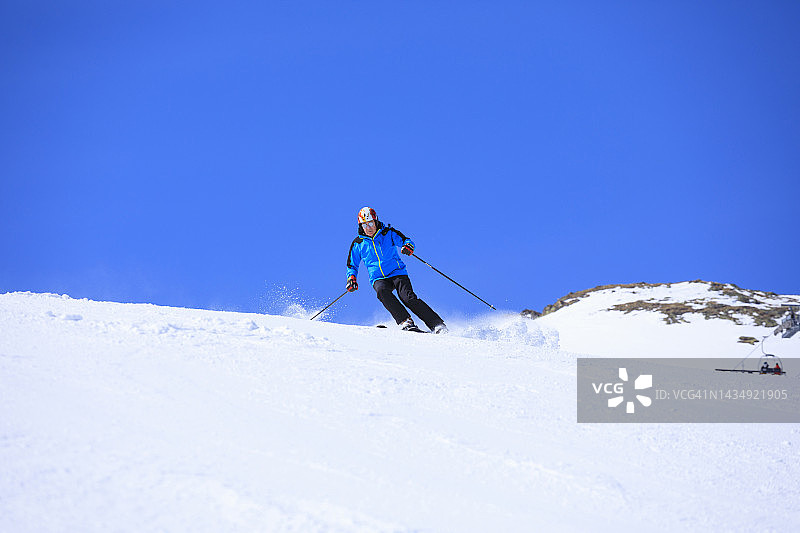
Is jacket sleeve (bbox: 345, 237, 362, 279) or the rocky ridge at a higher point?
the rocky ridge

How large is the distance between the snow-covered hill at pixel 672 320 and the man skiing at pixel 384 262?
25.8 feet

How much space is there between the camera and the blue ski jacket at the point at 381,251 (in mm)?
8938

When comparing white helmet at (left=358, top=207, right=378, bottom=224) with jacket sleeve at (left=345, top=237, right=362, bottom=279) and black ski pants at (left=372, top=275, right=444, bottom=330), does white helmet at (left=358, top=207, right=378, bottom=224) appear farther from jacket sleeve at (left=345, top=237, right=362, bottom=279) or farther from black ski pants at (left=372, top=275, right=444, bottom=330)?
black ski pants at (left=372, top=275, right=444, bottom=330)

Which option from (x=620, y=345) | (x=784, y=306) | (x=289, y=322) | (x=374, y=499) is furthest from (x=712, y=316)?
(x=374, y=499)

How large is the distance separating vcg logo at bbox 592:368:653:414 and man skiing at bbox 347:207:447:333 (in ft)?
10.3

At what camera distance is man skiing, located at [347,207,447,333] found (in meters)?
8.66

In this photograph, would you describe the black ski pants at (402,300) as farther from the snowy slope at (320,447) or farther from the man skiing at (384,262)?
the snowy slope at (320,447)

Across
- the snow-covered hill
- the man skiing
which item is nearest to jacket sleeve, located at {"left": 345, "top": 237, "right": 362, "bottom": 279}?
the man skiing

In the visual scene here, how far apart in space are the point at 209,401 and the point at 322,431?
71 cm

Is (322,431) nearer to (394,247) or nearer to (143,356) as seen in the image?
(143,356)

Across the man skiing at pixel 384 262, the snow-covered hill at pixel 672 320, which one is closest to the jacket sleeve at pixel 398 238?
the man skiing at pixel 384 262

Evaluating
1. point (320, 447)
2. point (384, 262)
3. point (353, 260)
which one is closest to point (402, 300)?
point (384, 262)

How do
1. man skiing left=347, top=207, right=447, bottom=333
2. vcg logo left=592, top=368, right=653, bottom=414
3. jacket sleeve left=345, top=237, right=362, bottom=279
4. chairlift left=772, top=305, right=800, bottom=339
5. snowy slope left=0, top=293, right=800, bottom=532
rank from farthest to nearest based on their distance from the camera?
1. chairlift left=772, top=305, right=800, bottom=339
2. jacket sleeve left=345, top=237, right=362, bottom=279
3. man skiing left=347, top=207, right=447, bottom=333
4. vcg logo left=592, top=368, right=653, bottom=414
5. snowy slope left=0, top=293, right=800, bottom=532

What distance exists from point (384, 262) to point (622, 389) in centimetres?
423
